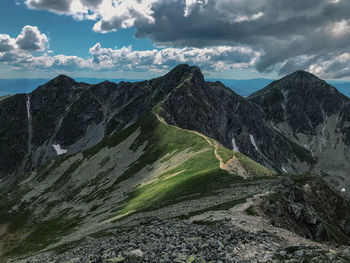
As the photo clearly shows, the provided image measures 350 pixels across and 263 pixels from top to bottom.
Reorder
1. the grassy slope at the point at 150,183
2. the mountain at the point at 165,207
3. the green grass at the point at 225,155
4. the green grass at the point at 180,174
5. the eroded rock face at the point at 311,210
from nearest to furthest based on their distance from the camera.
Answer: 1. the mountain at the point at 165,207
2. the eroded rock face at the point at 311,210
3. the green grass at the point at 180,174
4. the grassy slope at the point at 150,183
5. the green grass at the point at 225,155

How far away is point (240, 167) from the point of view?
264 ft

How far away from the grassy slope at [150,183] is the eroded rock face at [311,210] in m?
15.1

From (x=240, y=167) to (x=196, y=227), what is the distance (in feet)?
174

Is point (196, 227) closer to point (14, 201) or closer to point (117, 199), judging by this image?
point (117, 199)

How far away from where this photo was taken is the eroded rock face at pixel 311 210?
36.4 m

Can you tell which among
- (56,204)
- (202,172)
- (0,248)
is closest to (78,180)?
(56,204)

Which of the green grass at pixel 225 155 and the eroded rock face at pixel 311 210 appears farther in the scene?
the green grass at pixel 225 155

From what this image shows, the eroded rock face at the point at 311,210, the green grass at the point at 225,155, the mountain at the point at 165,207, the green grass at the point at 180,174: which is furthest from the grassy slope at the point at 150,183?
the eroded rock face at the point at 311,210

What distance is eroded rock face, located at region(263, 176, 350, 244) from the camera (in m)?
36.4

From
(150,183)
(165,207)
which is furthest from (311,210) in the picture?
(150,183)

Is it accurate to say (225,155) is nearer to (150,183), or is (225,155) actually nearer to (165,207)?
(150,183)

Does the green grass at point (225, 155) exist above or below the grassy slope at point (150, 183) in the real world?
above

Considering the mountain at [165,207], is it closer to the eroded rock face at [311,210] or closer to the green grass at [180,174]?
the eroded rock face at [311,210]

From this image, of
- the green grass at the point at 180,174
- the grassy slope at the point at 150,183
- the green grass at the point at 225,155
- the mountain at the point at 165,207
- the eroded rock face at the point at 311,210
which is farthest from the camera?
the green grass at the point at 225,155
